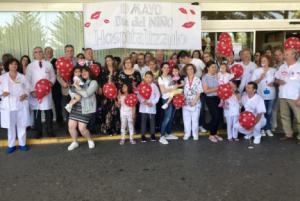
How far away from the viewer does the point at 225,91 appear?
6.20m

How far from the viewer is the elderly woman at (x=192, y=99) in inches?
256

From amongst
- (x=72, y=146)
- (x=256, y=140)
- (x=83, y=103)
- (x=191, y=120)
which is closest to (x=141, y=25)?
(x=191, y=120)

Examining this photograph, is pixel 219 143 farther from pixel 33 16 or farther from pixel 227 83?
pixel 33 16

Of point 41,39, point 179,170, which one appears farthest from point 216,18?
point 179,170

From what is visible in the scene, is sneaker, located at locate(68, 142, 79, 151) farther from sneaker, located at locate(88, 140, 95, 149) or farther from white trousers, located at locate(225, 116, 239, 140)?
white trousers, located at locate(225, 116, 239, 140)

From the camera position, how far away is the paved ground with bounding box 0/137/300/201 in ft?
13.8

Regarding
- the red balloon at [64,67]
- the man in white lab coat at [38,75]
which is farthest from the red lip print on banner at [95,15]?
the red balloon at [64,67]

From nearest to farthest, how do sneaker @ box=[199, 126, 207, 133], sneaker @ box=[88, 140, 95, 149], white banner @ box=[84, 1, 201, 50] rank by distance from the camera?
sneaker @ box=[88, 140, 95, 149] < sneaker @ box=[199, 126, 207, 133] < white banner @ box=[84, 1, 201, 50]

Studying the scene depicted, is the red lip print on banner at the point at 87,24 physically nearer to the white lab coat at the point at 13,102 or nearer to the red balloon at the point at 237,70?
the white lab coat at the point at 13,102

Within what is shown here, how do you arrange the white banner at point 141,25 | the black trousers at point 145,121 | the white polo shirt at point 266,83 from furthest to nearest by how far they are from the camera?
the white banner at point 141,25, the white polo shirt at point 266,83, the black trousers at point 145,121

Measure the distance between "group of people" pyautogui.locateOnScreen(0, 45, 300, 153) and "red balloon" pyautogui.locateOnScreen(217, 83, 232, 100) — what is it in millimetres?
184

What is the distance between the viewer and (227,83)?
6367 millimetres

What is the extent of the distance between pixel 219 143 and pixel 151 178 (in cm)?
218

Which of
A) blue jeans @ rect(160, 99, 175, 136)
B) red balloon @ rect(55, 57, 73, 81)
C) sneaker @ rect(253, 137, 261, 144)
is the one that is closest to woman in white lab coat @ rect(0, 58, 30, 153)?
red balloon @ rect(55, 57, 73, 81)
